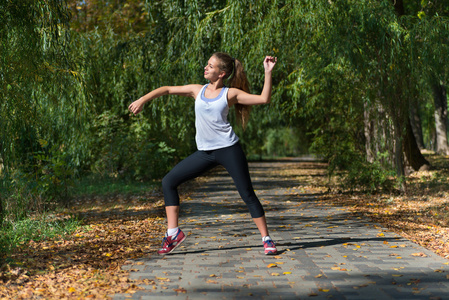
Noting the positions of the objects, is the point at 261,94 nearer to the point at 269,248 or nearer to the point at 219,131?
the point at 219,131

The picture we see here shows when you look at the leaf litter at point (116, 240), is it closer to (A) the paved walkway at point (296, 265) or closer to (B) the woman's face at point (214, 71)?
(A) the paved walkway at point (296, 265)

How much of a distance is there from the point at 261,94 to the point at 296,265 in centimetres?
170

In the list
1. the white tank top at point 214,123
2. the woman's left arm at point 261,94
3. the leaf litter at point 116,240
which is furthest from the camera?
the white tank top at point 214,123

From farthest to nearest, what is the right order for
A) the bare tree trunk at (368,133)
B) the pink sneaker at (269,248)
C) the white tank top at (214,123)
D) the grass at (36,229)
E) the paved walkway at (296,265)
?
1. the bare tree trunk at (368,133)
2. the grass at (36,229)
3. the pink sneaker at (269,248)
4. the white tank top at (214,123)
5. the paved walkway at (296,265)

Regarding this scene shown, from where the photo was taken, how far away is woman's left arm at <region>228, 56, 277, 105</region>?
553cm

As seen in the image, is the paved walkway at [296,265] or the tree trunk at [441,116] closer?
the paved walkway at [296,265]

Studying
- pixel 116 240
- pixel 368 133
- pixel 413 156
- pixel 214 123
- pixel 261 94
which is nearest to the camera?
pixel 261 94

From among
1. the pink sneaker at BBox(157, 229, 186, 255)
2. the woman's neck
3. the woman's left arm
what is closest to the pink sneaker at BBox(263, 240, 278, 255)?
the pink sneaker at BBox(157, 229, 186, 255)

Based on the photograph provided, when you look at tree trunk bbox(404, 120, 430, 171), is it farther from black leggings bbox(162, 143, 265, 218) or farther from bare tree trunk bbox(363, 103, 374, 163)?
black leggings bbox(162, 143, 265, 218)

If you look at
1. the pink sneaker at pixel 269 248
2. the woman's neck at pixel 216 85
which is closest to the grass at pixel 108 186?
the woman's neck at pixel 216 85

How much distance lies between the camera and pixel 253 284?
4.57 metres

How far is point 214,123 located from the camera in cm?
567

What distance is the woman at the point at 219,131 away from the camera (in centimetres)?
567

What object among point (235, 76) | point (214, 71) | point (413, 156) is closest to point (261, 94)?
point (235, 76)
